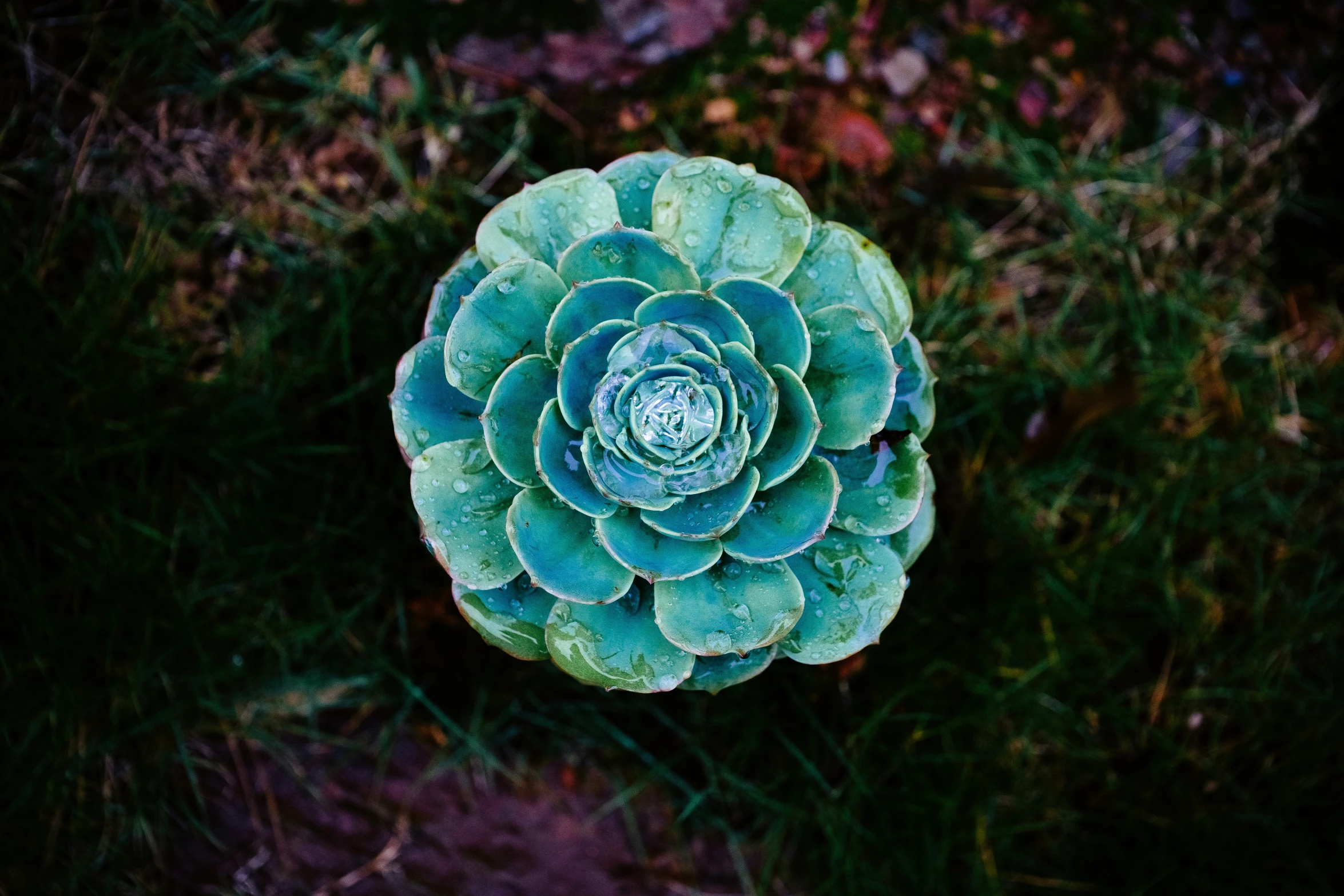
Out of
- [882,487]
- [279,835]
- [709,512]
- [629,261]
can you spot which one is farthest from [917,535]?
[279,835]

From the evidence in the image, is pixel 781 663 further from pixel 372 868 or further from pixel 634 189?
pixel 634 189

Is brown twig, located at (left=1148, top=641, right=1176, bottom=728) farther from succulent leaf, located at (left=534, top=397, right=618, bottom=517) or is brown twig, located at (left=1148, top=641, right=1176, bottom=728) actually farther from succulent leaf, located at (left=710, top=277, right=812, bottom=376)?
succulent leaf, located at (left=534, top=397, right=618, bottom=517)

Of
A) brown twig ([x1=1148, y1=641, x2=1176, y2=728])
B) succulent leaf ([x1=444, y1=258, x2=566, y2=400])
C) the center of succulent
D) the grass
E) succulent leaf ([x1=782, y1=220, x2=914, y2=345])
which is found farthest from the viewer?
brown twig ([x1=1148, y1=641, x2=1176, y2=728])

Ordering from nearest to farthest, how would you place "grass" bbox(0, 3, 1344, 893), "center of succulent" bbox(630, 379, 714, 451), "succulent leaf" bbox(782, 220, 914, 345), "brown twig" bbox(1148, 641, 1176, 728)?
"center of succulent" bbox(630, 379, 714, 451)
"succulent leaf" bbox(782, 220, 914, 345)
"grass" bbox(0, 3, 1344, 893)
"brown twig" bbox(1148, 641, 1176, 728)

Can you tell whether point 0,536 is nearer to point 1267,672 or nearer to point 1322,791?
point 1267,672

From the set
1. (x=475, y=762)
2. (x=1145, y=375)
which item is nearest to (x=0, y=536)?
(x=475, y=762)

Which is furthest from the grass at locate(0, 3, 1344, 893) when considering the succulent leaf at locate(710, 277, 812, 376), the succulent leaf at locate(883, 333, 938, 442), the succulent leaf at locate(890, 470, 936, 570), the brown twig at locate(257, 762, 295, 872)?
the succulent leaf at locate(710, 277, 812, 376)

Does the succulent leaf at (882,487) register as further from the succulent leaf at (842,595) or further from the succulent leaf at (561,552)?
the succulent leaf at (561,552)
